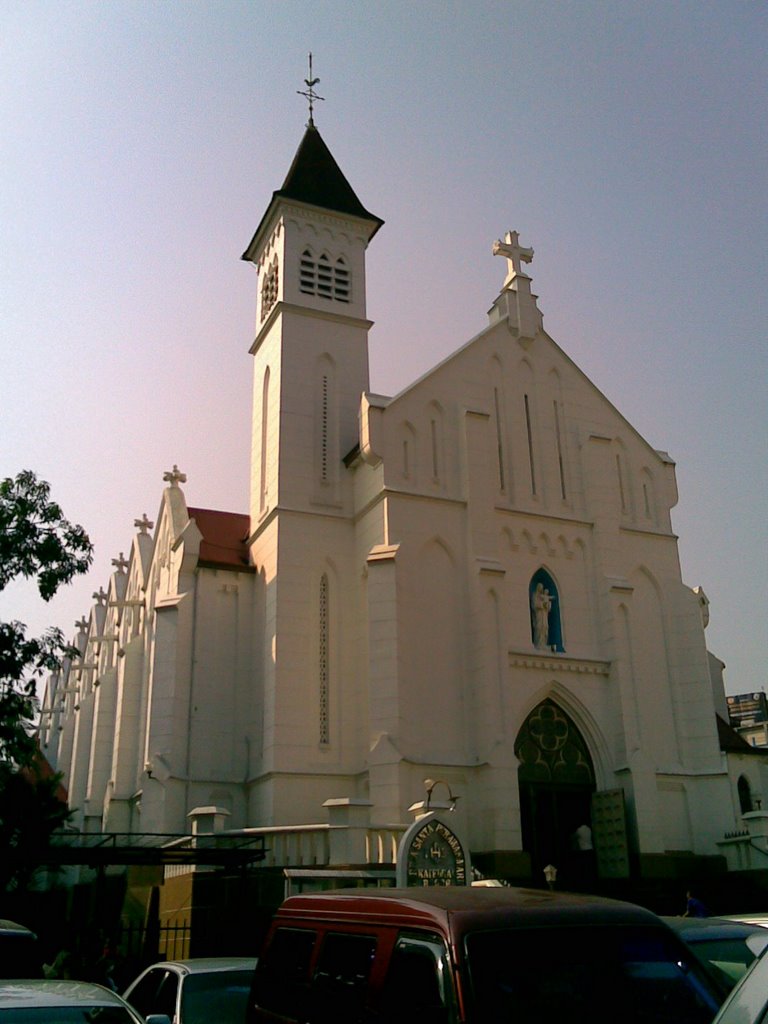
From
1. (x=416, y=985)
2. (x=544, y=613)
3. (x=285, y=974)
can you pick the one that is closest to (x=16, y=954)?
(x=285, y=974)

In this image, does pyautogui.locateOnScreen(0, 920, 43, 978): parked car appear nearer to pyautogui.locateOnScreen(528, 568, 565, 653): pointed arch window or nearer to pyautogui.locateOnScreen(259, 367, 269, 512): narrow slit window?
pyautogui.locateOnScreen(528, 568, 565, 653): pointed arch window

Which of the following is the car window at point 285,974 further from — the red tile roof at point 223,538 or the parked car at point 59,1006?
the red tile roof at point 223,538

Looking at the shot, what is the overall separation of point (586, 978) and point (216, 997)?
4.75 metres

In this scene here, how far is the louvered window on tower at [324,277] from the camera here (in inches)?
1167

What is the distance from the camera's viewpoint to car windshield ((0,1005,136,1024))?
18.9 ft

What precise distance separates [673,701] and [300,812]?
1024 cm

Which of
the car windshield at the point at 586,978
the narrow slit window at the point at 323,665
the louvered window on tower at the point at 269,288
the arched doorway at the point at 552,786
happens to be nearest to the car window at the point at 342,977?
the car windshield at the point at 586,978

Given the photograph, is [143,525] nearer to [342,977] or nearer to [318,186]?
[318,186]

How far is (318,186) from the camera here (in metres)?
31.6

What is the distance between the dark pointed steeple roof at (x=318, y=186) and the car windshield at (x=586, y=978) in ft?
91.6

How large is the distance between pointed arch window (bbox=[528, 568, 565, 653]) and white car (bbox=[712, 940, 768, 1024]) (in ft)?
74.3

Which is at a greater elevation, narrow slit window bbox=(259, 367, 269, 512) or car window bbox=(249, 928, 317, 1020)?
narrow slit window bbox=(259, 367, 269, 512)

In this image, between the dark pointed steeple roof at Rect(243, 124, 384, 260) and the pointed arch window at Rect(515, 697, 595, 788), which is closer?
the pointed arch window at Rect(515, 697, 595, 788)

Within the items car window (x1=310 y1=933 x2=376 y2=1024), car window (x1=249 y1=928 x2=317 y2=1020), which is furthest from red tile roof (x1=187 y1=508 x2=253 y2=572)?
car window (x1=310 y1=933 x2=376 y2=1024)
